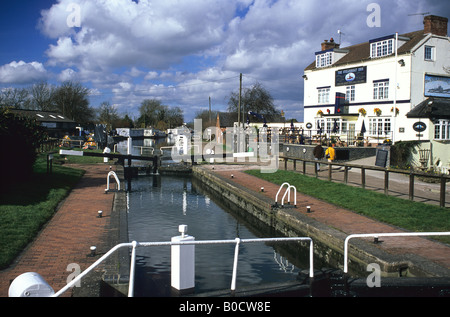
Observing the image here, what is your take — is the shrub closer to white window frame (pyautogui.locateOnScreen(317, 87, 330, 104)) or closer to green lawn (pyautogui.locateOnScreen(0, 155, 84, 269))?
green lawn (pyautogui.locateOnScreen(0, 155, 84, 269))

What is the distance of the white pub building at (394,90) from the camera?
28.2 meters

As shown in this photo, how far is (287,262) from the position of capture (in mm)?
9688

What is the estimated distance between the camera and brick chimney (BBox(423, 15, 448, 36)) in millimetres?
31438

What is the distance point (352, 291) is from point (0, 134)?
40.7 feet

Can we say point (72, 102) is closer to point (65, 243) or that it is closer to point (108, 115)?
point (108, 115)

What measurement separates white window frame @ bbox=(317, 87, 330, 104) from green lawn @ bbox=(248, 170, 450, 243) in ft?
72.2

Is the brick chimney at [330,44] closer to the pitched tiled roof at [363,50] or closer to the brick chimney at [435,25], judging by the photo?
the pitched tiled roof at [363,50]

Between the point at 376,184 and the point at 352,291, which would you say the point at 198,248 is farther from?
the point at 376,184

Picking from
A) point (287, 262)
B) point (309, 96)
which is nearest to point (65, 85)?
point (309, 96)

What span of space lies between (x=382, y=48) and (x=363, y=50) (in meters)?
3.89

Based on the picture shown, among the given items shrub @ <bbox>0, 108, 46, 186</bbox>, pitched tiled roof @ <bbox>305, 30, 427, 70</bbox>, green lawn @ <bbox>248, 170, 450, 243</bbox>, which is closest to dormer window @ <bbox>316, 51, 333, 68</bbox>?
pitched tiled roof @ <bbox>305, 30, 427, 70</bbox>

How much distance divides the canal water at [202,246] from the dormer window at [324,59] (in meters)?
23.4

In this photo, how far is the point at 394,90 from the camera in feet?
97.6

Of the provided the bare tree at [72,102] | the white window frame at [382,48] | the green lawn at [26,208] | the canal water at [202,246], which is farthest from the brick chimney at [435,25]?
the bare tree at [72,102]
